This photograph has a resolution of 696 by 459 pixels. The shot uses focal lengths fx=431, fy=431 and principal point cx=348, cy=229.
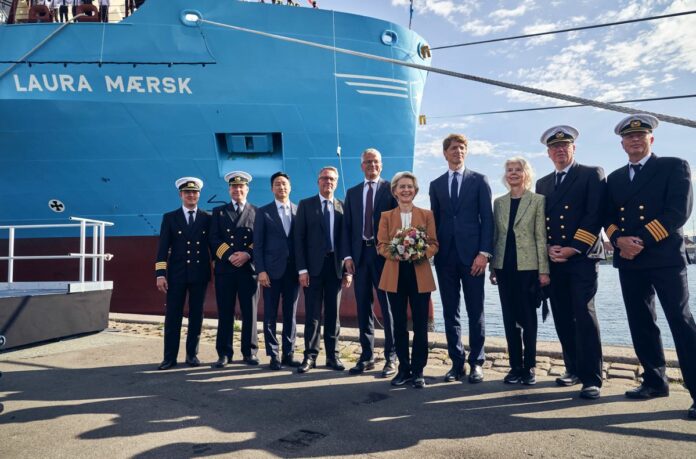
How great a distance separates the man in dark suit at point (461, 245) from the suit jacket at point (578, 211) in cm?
55

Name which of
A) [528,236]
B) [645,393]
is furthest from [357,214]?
[645,393]

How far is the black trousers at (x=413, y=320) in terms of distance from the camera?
12.6 ft

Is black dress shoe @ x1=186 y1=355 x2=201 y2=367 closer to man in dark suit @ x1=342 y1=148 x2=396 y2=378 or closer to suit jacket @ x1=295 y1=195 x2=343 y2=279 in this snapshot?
suit jacket @ x1=295 y1=195 x2=343 y2=279

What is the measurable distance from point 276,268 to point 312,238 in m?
0.51

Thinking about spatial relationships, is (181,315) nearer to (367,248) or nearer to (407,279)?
(367,248)

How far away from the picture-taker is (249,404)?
3293mm

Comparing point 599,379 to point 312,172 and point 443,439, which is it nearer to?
point 443,439

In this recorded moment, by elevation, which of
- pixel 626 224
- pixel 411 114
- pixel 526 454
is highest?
pixel 411 114

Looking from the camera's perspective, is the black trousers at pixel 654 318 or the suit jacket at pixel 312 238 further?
the suit jacket at pixel 312 238

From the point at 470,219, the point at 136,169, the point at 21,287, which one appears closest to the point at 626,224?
the point at 470,219

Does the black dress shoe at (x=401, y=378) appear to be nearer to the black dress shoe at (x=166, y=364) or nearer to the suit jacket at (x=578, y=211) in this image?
the suit jacket at (x=578, y=211)

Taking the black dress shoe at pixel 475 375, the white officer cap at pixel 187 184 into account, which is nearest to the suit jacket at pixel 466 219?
the black dress shoe at pixel 475 375

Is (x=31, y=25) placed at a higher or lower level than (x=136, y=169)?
higher

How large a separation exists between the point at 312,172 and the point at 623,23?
19.0 feet
